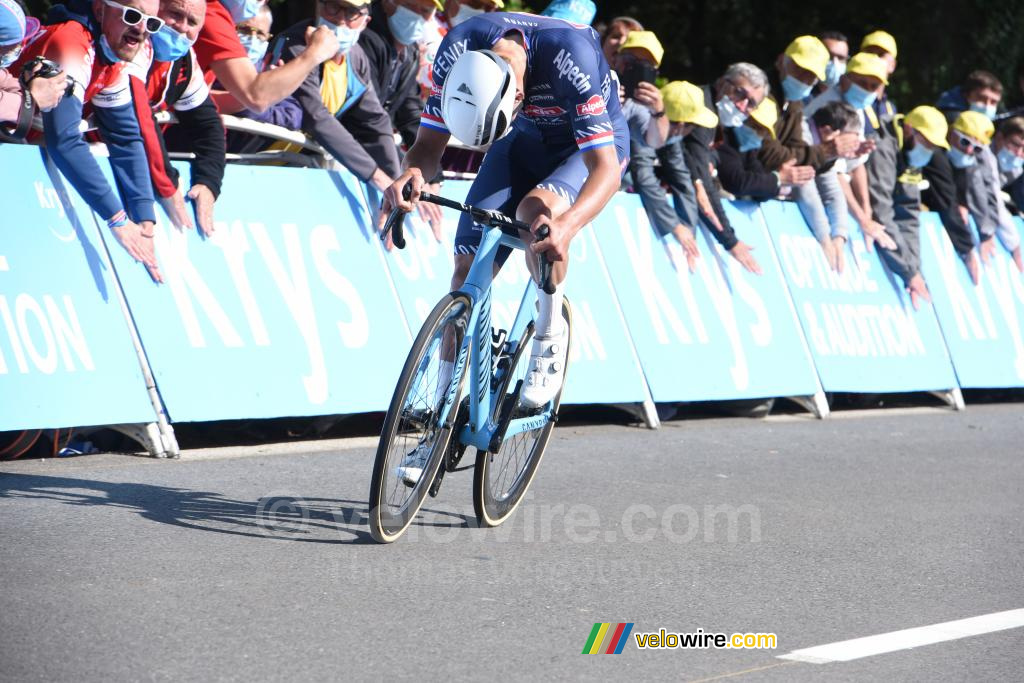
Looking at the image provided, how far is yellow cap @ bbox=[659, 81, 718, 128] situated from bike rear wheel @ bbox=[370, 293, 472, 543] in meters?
4.66

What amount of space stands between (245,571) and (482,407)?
1.14 metres

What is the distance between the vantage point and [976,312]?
12.1m

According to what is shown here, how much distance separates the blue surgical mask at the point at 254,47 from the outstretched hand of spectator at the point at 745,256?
12.1 ft

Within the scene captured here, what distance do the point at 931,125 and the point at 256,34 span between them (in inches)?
248

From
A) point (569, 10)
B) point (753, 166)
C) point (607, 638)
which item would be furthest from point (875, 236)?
point (607, 638)

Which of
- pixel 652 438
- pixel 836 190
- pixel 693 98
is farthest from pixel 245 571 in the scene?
pixel 836 190

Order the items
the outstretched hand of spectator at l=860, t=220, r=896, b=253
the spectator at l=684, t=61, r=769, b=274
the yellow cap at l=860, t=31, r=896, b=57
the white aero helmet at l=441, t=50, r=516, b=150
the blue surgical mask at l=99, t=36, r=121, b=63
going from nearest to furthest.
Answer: the white aero helmet at l=441, t=50, r=516, b=150
the blue surgical mask at l=99, t=36, r=121, b=63
the spectator at l=684, t=61, r=769, b=274
the outstretched hand of spectator at l=860, t=220, r=896, b=253
the yellow cap at l=860, t=31, r=896, b=57

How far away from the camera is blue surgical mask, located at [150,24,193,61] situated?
22.6ft

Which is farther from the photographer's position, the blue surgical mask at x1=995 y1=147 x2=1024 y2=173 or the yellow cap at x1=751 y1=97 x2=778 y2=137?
the blue surgical mask at x1=995 y1=147 x2=1024 y2=173

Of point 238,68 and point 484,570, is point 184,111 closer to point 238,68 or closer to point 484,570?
point 238,68

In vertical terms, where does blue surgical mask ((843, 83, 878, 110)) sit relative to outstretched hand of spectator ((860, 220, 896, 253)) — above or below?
above

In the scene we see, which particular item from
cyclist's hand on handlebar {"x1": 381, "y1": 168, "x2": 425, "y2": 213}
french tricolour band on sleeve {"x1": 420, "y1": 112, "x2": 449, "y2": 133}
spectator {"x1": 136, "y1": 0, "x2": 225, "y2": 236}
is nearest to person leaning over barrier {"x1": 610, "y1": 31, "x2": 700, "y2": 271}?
spectator {"x1": 136, "y1": 0, "x2": 225, "y2": 236}

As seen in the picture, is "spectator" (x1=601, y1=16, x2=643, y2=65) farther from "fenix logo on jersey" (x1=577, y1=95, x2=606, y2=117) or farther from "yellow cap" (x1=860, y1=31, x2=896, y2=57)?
"fenix logo on jersey" (x1=577, y1=95, x2=606, y2=117)

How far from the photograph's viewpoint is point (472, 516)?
19.1 feet
